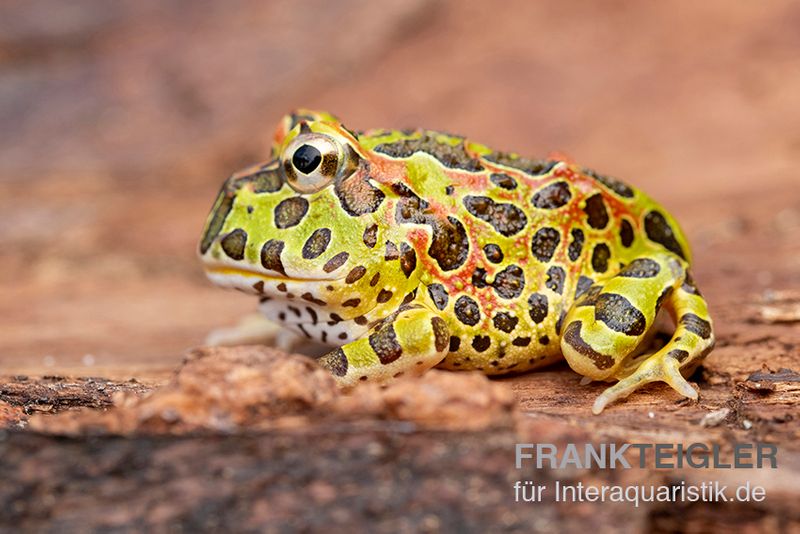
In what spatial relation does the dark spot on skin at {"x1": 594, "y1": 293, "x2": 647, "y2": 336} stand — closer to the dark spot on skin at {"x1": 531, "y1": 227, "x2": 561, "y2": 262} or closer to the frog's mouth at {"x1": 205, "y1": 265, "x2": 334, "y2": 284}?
the dark spot on skin at {"x1": 531, "y1": 227, "x2": 561, "y2": 262}

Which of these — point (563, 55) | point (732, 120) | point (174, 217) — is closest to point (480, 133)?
point (563, 55)

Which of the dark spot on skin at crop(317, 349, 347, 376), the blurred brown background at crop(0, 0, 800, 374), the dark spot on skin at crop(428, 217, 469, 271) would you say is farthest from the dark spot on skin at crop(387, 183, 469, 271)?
the blurred brown background at crop(0, 0, 800, 374)

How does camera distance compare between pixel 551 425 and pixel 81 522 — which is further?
pixel 551 425

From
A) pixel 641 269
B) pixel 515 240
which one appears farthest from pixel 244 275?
pixel 641 269

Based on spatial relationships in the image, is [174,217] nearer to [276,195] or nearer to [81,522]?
[276,195]

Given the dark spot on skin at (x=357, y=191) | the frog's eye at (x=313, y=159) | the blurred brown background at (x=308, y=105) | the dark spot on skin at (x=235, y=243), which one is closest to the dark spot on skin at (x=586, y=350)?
the dark spot on skin at (x=357, y=191)

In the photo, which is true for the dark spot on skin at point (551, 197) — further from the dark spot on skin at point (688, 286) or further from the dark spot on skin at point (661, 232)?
the dark spot on skin at point (688, 286)
